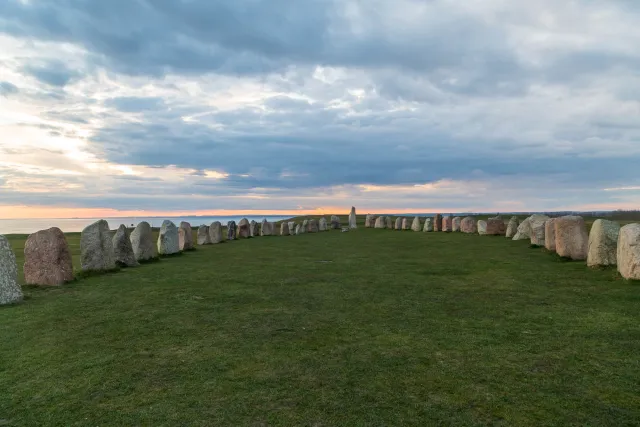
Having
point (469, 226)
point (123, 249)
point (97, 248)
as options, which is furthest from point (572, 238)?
point (469, 226)

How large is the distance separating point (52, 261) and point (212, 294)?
4174mm

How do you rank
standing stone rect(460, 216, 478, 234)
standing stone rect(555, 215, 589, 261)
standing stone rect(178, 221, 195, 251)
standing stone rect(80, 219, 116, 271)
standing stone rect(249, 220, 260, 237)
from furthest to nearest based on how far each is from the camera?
standing stone rect(249, 220, 260, 237) → standing stone rect(460, 216, 478, 234) → standing stone rect(178, 221, 195, 251) → standing stone rect(555, 215, 589, 261) → standing stone rect(80, 219, 116, 271)

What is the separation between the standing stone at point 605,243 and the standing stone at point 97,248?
41.9 ft

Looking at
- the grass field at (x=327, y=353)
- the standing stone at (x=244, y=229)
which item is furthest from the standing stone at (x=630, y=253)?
the standing stone at (x=244, y=229)

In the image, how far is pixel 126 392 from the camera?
427 cm

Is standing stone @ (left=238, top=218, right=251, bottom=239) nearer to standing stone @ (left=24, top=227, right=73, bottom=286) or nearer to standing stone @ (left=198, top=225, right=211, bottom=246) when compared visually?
standing stone @ (left=198, top=225, right=211, bottom=246)

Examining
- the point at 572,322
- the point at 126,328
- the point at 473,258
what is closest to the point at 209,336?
the point at 126,328

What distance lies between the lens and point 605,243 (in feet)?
36.0

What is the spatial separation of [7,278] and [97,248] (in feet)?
12.6

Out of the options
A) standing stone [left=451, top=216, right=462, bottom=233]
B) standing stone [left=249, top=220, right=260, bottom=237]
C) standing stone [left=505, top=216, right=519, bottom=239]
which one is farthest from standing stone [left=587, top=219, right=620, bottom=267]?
standing stone [left=249, top=220, right=260, bottom=237]

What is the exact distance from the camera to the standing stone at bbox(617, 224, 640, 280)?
9109mm

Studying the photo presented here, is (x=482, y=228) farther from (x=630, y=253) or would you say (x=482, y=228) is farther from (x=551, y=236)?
(x=630, y=253)

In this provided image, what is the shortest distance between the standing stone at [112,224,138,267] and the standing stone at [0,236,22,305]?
4.73 meters

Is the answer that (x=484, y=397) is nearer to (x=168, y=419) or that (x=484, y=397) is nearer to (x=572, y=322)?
(x=168, y=419)
